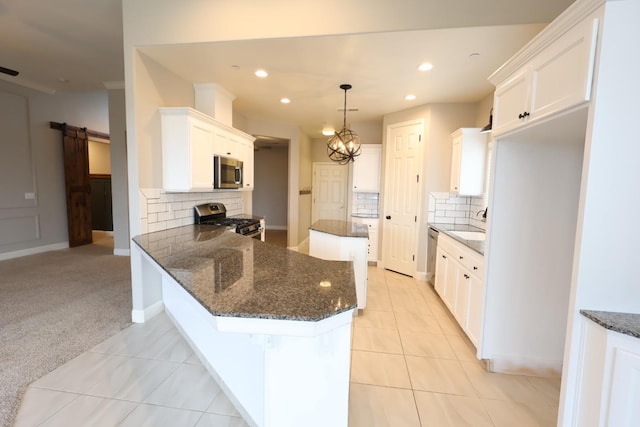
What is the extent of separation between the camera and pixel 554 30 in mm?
1484

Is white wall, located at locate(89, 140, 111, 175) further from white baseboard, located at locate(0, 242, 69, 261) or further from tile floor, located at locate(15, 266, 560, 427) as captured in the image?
tile floor, located at locate(15, 266, 560, 427)

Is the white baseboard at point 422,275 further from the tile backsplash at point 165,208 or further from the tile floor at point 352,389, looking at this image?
the tile backsplash at point 165,208

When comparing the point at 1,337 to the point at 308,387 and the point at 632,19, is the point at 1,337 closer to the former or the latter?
the point at 308,387

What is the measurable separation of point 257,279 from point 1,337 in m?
2.77

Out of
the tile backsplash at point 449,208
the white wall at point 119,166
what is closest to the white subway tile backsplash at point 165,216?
the white wall at point 119,166

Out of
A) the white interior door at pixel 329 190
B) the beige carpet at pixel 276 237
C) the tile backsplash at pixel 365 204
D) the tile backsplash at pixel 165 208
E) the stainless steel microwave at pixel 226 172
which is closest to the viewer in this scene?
the tile backsplash at pixel 165 208

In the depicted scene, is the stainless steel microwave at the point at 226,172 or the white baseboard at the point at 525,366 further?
the stainless steel microwave at the point at 226,172

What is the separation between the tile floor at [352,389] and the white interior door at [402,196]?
203 centimetres

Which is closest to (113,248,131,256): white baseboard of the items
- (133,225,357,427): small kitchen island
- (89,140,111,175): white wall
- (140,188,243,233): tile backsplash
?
(140,188,243,233): tile backsplash

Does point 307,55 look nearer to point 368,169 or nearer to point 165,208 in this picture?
point 165,208

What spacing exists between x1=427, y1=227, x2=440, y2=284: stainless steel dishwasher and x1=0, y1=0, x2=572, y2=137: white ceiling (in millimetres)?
1913

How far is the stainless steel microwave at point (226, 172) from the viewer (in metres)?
3.55

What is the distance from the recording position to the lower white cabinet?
2.43 meters

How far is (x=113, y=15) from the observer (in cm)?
286
